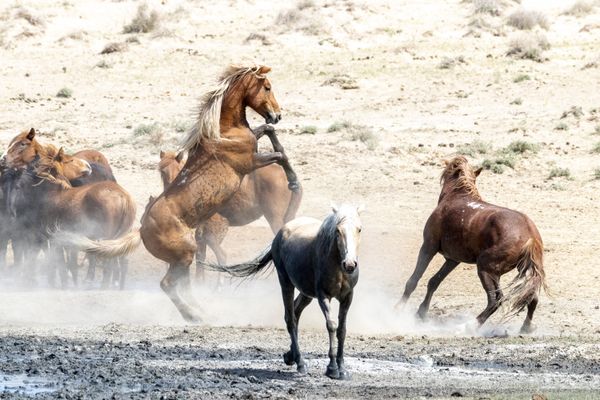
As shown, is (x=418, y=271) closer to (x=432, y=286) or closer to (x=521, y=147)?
(x=432, y=286)

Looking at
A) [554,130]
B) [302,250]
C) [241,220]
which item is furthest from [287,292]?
[554,130]

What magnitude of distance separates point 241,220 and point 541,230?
450 centimetres

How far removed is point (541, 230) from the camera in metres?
18.0

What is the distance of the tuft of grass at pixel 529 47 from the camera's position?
88.2 ft

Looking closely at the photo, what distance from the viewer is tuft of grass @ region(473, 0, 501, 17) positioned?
29.9m

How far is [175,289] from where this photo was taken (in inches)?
528

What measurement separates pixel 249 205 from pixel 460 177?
10.9ft

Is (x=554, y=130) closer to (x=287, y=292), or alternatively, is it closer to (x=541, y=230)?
(x=541, y=230)

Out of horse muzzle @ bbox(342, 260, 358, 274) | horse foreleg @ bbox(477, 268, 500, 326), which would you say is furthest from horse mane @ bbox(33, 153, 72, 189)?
horse muzzle @ bbox(342, 260, 358, 274)

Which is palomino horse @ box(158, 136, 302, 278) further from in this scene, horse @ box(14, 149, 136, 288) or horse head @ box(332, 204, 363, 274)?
horse head @ box(332, 204, 363, 274)

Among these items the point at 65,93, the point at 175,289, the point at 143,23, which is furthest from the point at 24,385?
the point at 143,23

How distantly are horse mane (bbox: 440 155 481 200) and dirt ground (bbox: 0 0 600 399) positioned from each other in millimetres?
1370

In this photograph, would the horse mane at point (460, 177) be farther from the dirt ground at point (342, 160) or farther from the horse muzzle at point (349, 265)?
the horse muzzle at point (349, 265)

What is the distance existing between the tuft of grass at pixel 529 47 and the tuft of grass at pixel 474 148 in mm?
5315
